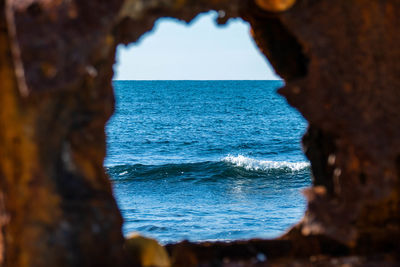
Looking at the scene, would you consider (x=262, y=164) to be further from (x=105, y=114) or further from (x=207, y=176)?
(x=105, y=114)

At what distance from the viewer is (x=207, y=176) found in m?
18.8

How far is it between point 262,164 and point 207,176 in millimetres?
3802

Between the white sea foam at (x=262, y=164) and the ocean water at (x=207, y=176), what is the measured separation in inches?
1.4

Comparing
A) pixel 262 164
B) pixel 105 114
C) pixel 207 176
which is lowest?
pixel 262 164

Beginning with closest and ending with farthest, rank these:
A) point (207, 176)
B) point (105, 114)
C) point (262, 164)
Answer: point (105, 114) < point (207, 176) < point (262, 164)

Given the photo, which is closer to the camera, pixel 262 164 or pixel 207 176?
pixel 207 176

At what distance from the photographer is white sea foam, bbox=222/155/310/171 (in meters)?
20.7

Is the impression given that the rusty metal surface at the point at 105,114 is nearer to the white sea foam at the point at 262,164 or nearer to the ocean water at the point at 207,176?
the ocean water at the point at 207,176

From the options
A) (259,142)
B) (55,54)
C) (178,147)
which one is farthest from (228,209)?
(259,142)

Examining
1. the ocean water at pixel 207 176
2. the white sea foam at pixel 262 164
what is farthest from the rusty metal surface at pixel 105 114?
the white sea foam at pixel 262 164

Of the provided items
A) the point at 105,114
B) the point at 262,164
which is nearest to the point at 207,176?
the point at 262,164

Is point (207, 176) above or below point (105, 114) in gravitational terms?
below

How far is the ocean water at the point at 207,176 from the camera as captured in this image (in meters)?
11.9

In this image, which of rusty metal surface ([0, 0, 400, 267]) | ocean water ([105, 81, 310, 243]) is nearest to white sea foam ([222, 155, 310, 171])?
ocean water ([105, 81, 310, 243])
